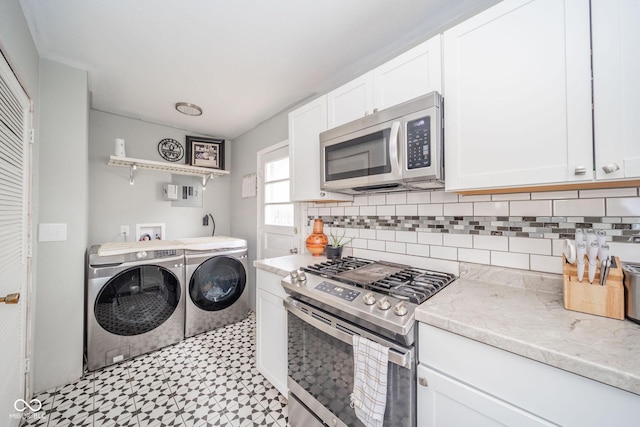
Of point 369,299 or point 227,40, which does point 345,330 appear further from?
point 227,40

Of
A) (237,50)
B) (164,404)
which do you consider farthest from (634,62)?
(164,404)

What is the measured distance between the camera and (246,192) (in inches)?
130

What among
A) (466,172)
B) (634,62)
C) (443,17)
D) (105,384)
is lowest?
(105,384)

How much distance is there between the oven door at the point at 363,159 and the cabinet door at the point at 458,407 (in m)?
0.87

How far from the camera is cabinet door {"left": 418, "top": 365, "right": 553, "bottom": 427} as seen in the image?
744mm

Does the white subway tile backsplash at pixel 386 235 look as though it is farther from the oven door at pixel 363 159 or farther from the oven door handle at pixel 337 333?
the oven door handle at pixel 337 333

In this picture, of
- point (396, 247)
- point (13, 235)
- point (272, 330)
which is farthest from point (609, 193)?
point (13, 235)

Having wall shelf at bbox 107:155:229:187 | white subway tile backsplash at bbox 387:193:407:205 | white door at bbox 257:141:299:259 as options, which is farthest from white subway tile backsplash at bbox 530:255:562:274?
wall shelf at bbox 107:155:229:187

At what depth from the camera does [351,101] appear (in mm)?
1583

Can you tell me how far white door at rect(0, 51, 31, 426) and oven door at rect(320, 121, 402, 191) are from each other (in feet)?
5.36

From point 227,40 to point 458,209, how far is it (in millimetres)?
1810

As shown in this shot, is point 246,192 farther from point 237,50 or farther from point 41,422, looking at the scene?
point 41,422

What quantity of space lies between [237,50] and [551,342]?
2.21 metres

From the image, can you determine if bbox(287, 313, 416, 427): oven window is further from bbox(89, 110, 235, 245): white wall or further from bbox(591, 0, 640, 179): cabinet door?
bbox(89, 110, 235, 245): white wall
